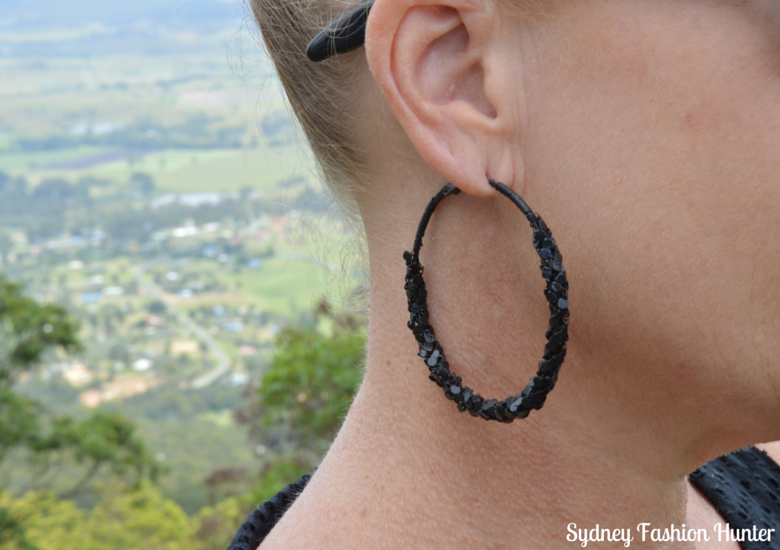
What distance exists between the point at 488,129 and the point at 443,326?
1.17 feet

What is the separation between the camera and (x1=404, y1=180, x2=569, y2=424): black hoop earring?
1041 mm

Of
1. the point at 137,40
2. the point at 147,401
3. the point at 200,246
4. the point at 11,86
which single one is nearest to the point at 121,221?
the point at 200,246

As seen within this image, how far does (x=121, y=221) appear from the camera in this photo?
25828 mm

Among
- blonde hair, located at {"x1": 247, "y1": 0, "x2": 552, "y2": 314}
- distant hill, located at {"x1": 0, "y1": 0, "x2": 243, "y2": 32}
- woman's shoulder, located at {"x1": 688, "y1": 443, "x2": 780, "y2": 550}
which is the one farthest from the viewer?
distant hill, located at {"x1": 0, "y1": 0, "x2": 243, "y2": 32}

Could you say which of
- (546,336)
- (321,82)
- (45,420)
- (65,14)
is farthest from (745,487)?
(65,14)

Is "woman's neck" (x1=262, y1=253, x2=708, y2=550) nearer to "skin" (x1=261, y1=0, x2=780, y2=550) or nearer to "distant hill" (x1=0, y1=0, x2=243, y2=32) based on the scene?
"skin" (x1=261, y1=0, x2=780, y2=550)

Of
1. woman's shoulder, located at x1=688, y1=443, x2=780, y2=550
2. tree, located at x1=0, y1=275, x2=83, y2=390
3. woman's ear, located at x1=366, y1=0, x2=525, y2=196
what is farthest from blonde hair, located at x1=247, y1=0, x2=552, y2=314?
tree, located at x1=0, y1=275, x2=83, y2=390

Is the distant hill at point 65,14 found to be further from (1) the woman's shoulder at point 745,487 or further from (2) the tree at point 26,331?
(1) the woman's shoulder at point 745,487

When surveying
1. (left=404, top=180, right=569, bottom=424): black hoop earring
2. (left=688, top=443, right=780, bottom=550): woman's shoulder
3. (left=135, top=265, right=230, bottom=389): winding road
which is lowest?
(left=135, top=265, right=230, bottom=389): winding road

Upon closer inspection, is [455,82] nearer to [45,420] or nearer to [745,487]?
[745,487]

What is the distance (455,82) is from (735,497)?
1.37 m

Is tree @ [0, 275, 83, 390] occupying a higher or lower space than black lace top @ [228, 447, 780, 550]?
lower

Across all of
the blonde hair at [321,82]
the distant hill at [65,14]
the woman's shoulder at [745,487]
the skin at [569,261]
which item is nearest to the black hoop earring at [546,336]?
the skin at [569,261]

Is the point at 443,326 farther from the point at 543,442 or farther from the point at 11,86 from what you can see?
the point at 11,86
